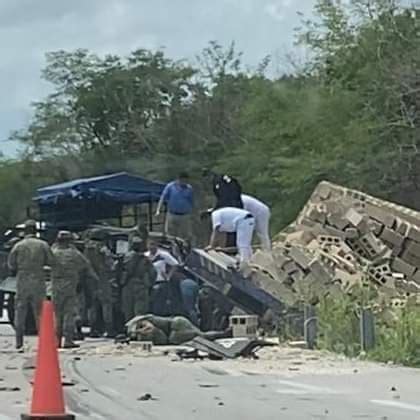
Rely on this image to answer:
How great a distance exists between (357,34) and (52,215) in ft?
58.6

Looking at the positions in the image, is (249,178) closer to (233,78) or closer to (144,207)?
(233,78)

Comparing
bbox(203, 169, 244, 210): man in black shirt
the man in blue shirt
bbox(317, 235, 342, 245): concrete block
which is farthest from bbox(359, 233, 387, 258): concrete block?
the man in blue shirt

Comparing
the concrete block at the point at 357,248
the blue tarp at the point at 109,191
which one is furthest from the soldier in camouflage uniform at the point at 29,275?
the blue tarp at the point at 109,191

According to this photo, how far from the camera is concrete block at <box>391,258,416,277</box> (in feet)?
82.7

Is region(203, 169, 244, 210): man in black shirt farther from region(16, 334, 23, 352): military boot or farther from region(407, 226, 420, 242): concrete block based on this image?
region(16, 334, 23, 352): military boot

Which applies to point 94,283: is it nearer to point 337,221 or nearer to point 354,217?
point 337,221

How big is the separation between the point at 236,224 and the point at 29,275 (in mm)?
5126

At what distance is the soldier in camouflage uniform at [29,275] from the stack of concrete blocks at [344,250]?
13.0 feet

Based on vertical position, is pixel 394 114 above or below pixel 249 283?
above

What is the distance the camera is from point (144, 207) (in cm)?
3109

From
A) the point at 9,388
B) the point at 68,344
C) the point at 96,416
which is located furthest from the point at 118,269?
the point at 96,416

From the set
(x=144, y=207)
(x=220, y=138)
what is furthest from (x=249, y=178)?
(x=144, y=207)

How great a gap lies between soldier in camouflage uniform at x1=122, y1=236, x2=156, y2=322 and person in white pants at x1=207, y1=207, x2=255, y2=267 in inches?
85.3

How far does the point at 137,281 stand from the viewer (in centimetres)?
2394
